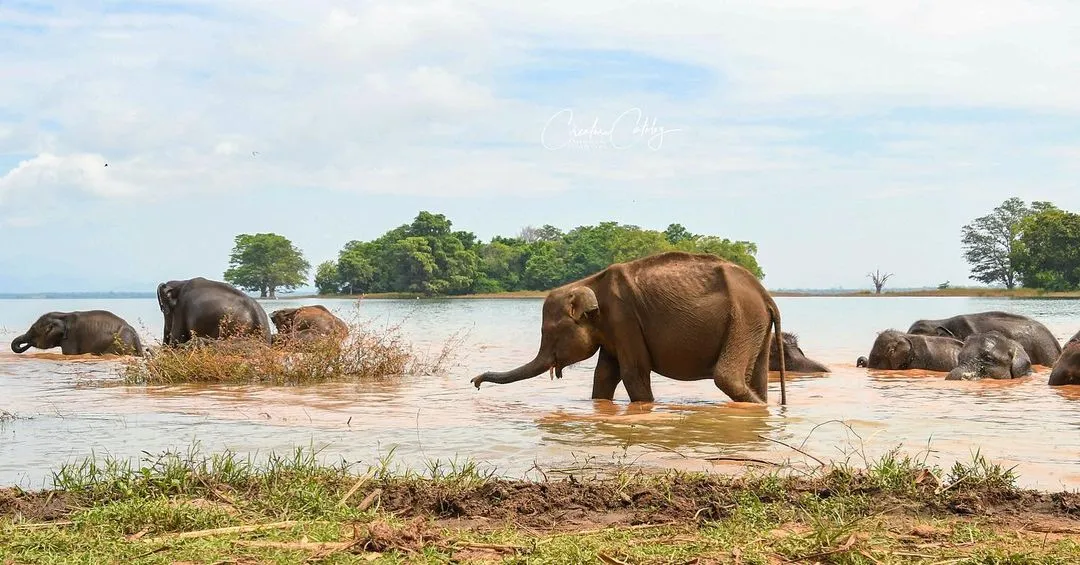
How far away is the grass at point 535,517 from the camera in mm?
5148

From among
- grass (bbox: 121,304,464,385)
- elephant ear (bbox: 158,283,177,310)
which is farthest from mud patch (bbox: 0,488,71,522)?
elephant ear (bbox: 158,283,177,310)

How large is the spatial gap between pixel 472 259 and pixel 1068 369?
316 ft

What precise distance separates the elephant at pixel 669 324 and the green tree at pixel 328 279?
349ft

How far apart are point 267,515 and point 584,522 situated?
1759 millimetres

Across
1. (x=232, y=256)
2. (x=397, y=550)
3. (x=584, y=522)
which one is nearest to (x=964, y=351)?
(x=584, y=522)

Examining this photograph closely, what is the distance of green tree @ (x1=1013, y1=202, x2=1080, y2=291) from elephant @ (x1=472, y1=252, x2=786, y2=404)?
71721mm

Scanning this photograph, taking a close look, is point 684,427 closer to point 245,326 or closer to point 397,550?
point 397,550

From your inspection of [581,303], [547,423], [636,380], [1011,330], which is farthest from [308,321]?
[1011,330]

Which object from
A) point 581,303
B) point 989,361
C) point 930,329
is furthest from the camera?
point 930,329

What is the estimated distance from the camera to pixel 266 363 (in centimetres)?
1574

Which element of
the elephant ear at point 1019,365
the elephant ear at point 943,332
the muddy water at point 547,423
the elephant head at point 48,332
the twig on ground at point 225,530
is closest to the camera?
the twig on ground at point 225,530

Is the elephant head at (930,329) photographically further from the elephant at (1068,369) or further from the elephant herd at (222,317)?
the elephant herd at (222,317)

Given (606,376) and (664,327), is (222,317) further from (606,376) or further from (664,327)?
(664,327)

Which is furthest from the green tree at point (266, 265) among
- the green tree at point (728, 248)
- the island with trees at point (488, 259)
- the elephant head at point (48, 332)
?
the elephant head at point (48, 332)
